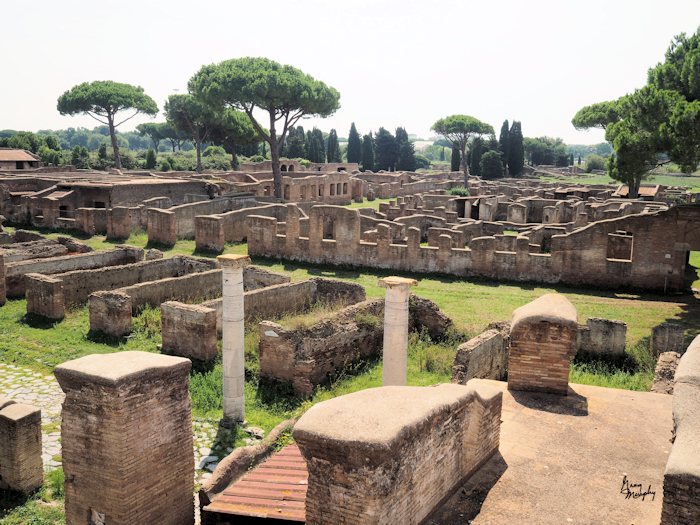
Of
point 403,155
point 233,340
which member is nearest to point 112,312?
point 233,340

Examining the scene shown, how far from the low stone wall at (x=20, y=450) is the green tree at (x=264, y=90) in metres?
27.2

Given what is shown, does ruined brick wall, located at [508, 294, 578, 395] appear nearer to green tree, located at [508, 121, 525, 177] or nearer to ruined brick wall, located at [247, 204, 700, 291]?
ruined brick wall, located at [247, 204, 700, 291]

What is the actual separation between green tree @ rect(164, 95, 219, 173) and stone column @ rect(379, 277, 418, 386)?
4464 cm

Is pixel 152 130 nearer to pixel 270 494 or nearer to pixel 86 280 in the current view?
pixel 86 280

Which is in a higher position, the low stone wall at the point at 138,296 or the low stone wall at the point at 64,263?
the low stone wall at the point at 64,263

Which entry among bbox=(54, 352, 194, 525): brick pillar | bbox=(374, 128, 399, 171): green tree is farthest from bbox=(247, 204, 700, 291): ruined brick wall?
bbox=(374, 128, 399, 171): green tree

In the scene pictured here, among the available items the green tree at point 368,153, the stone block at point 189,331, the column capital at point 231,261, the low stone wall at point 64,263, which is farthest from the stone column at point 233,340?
the green tree at point 368,153

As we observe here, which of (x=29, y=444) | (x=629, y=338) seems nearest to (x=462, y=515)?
(x=29, y=444)

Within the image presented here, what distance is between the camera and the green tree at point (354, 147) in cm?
7012

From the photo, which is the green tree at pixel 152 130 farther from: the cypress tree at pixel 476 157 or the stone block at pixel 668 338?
the stone block at pixel 668 338

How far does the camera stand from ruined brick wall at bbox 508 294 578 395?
313 inches

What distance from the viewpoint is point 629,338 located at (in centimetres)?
1358

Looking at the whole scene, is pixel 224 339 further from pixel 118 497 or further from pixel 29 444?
pixel 118 497

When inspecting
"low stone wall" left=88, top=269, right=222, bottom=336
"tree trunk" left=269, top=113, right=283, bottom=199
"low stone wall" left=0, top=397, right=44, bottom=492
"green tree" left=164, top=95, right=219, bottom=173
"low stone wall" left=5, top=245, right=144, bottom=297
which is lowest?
"low stone wall" left=0, top=397, right=44, bottom=492
